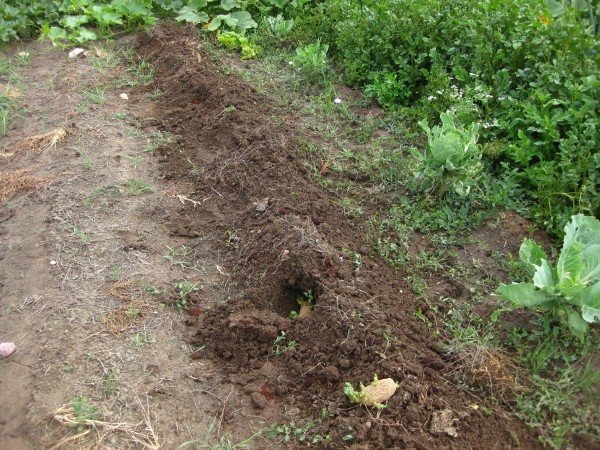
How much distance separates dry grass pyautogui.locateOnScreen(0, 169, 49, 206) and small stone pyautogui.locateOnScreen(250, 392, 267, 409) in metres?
2.42

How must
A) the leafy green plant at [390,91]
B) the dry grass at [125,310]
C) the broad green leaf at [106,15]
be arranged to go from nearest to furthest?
the dry grass at [125,310], the leafy green plant at [390,91], the broad green leaf at [106,15]

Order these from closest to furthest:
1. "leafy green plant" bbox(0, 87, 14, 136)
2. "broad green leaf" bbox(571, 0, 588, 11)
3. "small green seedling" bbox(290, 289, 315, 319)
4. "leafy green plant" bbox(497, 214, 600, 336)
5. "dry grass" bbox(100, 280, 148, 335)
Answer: "leafy green plant" bbox(497, 214, 600, 336) < "dry grass" bbox(100, 280, 148, 335) < "small green seedling" bbox(290, 289, 315, 319) < "broad green leaf" bbox(571, 0, 588, 11) < "leafy green plant" bbox(0, 87, 14, 136)

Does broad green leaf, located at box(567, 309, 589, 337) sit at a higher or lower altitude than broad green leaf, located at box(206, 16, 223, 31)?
higher

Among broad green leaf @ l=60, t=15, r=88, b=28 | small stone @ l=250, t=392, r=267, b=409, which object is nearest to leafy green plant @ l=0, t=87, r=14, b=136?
broad green leaf @ l=60, t=15, r=88, b=28

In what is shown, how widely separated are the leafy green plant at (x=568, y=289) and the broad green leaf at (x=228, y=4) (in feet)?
15.1

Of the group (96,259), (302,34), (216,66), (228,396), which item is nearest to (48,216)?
(96,259)

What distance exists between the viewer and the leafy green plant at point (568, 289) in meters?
2.83

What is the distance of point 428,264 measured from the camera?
352 cm

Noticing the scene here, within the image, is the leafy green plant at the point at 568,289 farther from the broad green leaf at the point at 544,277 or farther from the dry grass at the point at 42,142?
the dry grass at the point at 42,142

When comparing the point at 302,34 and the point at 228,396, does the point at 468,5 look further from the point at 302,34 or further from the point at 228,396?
the point at 228,396

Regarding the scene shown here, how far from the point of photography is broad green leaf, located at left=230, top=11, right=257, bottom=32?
20.3 feet

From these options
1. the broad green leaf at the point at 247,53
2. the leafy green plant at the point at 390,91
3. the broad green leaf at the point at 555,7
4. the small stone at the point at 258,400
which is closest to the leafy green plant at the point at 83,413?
the small stone at the point at 258,400

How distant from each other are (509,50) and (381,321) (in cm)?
249

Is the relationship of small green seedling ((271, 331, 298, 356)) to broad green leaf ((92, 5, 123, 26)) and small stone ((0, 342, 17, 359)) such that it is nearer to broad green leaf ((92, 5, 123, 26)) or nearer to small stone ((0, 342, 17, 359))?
small stone ((0, 342, 17, 359))
